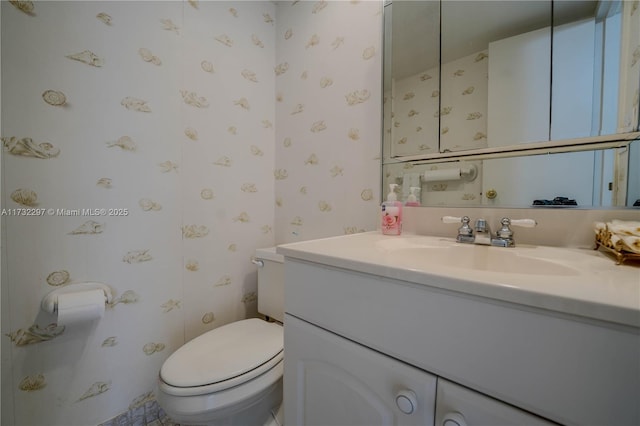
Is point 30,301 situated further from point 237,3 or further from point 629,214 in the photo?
point 629,214

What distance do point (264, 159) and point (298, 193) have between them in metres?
0.28

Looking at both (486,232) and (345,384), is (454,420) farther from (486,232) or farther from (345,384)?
(486,232)

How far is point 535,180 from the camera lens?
775 mm

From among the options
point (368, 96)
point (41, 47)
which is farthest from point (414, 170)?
point (41, 47)

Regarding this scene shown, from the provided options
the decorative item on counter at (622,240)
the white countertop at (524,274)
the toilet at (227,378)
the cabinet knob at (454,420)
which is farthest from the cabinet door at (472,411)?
the toilet at (227,378)

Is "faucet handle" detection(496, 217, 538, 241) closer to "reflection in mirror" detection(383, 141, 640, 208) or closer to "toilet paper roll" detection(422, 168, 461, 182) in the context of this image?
"reflection in mirror" detection(383, 141, 640, 208)

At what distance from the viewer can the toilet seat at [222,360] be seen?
777mm

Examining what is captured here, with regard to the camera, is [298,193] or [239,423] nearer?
[239,423]

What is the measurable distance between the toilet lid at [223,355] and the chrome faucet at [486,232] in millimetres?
737

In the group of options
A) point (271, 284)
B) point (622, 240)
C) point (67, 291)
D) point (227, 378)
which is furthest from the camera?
point (271, 284)

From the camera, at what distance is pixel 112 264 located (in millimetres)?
987

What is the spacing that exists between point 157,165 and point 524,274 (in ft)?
4.12

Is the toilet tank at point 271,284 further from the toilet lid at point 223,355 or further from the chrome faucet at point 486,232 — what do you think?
the chrome faucet at point 486,232

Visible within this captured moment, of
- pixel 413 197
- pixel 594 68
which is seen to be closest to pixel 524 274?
pixel 413 197
